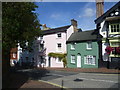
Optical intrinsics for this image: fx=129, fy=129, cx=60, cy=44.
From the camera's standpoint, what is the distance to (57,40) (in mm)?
29422

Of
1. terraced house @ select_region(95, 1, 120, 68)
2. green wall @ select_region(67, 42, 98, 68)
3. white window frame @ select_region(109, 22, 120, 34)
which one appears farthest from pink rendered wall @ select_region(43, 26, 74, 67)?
white window frame @ select_region(109, 22, 120, 34)

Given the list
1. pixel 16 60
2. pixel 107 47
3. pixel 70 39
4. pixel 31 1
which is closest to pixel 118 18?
pixel 107 47

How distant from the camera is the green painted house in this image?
2423 cm

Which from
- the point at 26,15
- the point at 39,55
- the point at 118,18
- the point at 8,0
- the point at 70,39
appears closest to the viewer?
the point at 8,0

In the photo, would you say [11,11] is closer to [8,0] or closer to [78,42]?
[8,0]

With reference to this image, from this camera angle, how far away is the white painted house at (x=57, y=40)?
94.0 ft

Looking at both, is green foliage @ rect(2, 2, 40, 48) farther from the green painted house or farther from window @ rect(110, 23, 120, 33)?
the green painted house

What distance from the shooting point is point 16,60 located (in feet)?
127

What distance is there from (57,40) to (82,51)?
6.61 metres

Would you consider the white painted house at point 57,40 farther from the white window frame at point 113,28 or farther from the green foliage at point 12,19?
the green foliage at point 12,19

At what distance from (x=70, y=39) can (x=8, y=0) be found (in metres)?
20.8

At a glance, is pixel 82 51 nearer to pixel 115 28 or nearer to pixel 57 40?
pixel 57 40

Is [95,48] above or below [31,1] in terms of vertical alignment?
below

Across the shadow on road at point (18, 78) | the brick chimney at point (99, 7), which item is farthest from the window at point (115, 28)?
the shadow on road at point (18, 78)
